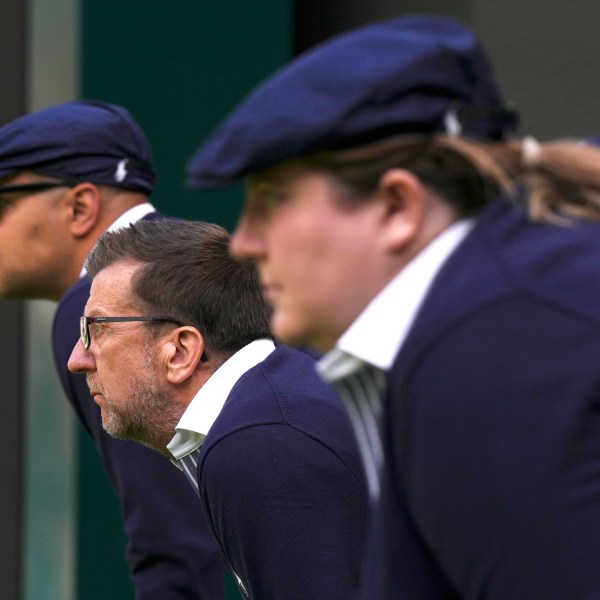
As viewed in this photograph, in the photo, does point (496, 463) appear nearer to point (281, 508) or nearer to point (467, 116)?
point (467, 116)

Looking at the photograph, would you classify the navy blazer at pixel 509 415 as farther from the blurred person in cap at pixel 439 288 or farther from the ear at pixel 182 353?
the ear at pixel 182 353

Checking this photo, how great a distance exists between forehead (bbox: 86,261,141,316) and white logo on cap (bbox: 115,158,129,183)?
3.38 feet

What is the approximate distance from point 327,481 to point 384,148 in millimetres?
1090

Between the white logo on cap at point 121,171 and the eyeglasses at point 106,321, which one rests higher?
the eyeglasses at point 106,321

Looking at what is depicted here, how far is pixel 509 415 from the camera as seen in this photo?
1381 mm

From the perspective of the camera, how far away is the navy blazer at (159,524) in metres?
3.53

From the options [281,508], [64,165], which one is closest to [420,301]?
[281,508]

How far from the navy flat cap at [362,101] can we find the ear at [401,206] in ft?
0.18

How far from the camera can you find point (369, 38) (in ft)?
5.04

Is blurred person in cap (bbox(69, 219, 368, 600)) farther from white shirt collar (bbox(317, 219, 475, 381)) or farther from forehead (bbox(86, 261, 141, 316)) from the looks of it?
white shirt collar (bbox(317, 219, 475, 381))

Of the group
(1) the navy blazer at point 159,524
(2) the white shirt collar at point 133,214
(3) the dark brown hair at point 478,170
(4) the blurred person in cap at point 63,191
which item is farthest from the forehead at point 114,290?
(3) the dark brown hair at point 478,170

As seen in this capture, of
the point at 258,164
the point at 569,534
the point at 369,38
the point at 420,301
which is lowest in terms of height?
the point at 569,534

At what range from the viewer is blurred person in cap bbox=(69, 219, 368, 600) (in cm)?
243

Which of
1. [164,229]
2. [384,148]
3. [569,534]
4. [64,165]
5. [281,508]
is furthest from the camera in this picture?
[64,165]
